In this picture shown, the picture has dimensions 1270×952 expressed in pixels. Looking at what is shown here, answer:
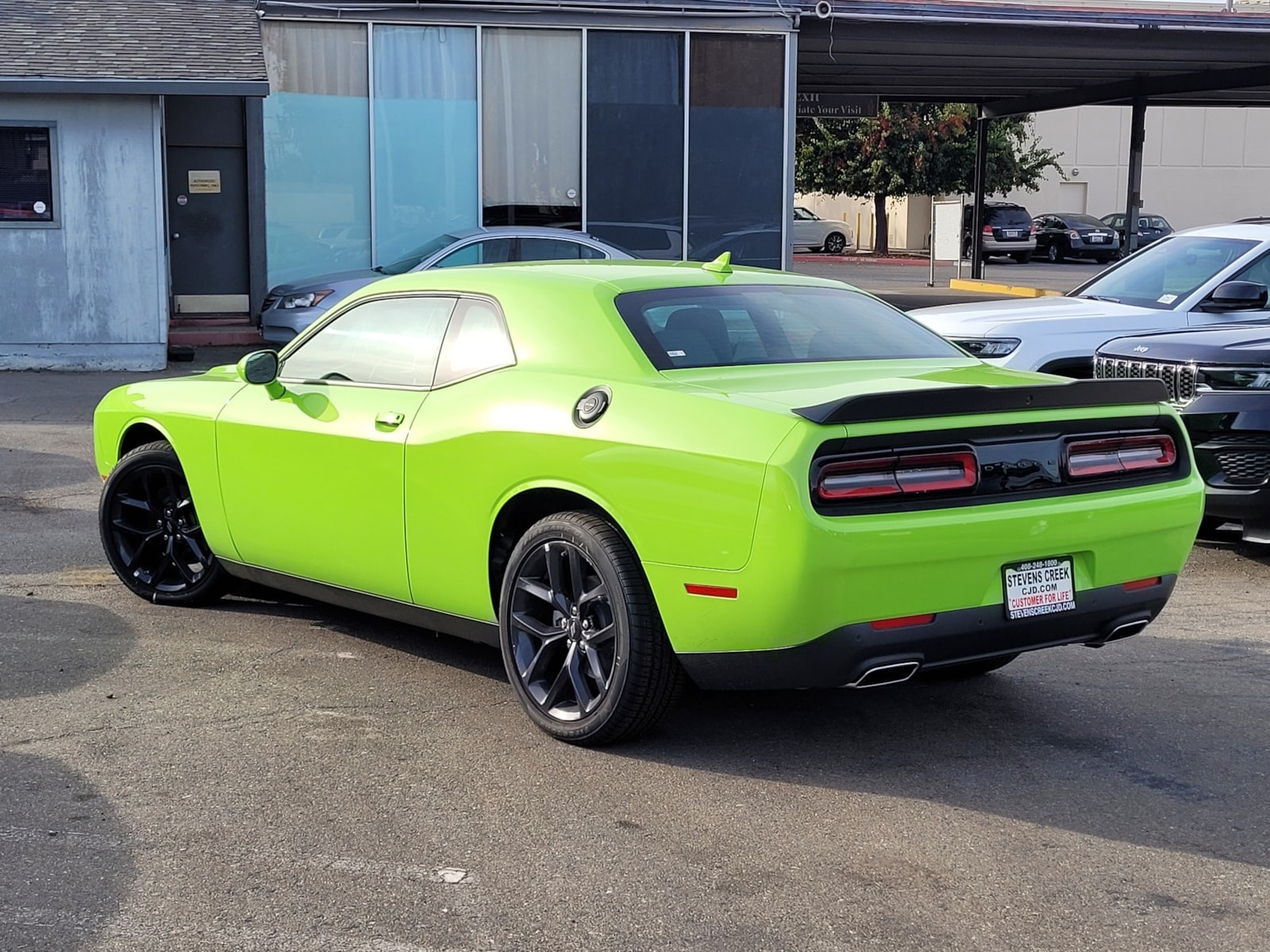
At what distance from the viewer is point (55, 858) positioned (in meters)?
4.04

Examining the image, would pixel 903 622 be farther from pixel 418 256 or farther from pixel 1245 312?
pixel 418 256

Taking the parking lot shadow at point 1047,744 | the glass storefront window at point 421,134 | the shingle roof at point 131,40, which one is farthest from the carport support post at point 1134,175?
the parking lot shadow at point 1047,744

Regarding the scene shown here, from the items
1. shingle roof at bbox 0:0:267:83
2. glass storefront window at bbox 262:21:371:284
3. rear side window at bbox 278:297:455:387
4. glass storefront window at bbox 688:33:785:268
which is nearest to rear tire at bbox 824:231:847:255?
glass storefront window at bbox 688:33:785:268

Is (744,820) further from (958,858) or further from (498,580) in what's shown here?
(498,580)

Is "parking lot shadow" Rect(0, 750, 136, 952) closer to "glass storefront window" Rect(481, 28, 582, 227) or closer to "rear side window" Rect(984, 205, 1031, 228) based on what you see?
"glass storefront window" Rect(481, 28, 582, 227)

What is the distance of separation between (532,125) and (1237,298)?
35.3ft

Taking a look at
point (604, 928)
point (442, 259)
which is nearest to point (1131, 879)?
point (604, 928)

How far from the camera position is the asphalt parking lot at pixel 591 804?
3.73m

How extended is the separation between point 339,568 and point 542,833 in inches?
75.1

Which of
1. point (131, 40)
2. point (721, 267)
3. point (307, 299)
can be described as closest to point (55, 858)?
point (721, 267)

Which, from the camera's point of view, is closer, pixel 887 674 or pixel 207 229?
pixel 887 674

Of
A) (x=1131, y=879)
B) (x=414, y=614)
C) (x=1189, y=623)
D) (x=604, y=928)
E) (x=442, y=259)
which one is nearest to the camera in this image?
(x=604, y=928)

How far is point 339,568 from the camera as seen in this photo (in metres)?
5.85

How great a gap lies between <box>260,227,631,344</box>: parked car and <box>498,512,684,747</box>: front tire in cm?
1096
